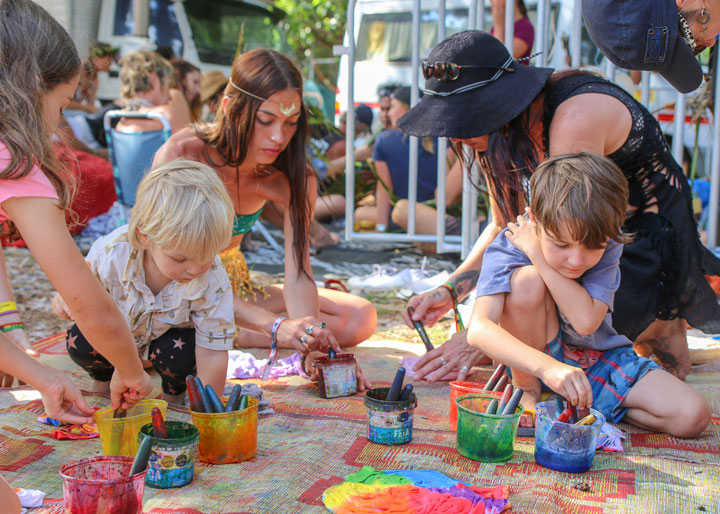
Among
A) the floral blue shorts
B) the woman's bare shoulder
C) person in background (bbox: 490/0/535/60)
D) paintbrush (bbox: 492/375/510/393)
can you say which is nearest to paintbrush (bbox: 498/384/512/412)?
paintbrush (bbox: 492/375/510/393)

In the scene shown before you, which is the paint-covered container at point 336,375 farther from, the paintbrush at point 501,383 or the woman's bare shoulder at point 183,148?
the woman's bare shoulder at point 183,148

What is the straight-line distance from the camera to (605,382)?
2268 millimetres

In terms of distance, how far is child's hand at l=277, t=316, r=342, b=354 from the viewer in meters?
2.40

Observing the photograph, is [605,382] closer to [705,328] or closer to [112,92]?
[705,328]

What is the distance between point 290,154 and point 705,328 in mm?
1770

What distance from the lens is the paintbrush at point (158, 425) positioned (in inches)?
66.9

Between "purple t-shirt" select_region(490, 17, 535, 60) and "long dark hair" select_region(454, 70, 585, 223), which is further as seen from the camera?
"purple t-shirt" select_region(490, 17, 535, 60)

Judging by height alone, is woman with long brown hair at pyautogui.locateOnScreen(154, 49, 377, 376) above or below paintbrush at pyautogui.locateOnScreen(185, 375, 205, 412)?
above

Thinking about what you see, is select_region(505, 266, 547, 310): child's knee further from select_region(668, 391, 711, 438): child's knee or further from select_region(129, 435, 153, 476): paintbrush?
select_region(129, 435, 153, 476): paintbrush

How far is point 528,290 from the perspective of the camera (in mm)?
2131

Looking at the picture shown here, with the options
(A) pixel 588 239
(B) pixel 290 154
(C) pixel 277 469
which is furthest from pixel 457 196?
(C) pixel 277 469

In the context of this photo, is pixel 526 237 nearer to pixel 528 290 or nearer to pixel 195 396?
pixel 528 290

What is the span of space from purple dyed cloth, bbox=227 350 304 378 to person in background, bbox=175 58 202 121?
4346 mm

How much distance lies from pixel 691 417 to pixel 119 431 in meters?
1.63
